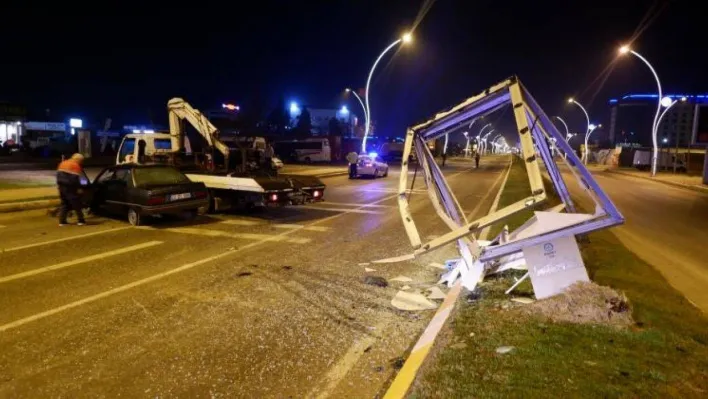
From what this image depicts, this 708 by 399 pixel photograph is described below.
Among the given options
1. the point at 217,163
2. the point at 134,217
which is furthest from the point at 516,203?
the point at 217,163

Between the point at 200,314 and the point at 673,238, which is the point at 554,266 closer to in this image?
the point at 200,314

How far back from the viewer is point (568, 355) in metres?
4.20

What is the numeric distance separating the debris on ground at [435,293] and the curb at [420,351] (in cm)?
12

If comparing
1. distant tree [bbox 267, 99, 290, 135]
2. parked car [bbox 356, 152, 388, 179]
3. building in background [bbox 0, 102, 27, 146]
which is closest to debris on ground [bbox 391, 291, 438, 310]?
parked car [bbox 356, 152, 388, 179]

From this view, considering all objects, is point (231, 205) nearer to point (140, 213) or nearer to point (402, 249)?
point (140, 213)

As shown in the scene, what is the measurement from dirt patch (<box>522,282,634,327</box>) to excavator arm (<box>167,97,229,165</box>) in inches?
455

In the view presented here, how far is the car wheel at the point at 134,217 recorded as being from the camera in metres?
11.2

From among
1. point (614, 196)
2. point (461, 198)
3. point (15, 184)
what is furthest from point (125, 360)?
point (614, 196)

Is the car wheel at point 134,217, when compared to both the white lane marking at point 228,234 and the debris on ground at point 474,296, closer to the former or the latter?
the white lane marking at point 228,234

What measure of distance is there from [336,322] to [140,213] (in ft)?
23.9

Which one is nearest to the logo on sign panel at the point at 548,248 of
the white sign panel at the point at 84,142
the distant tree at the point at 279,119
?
the white sign panel at the point at 84,142

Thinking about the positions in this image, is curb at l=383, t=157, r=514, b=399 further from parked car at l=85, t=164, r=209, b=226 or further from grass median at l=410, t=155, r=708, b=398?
parked car at l=85, t=164, r=209, b=226

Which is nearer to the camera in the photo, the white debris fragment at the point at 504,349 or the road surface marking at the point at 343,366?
the road surface marking at the point at 343,366

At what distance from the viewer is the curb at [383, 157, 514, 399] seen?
12.6 feet
